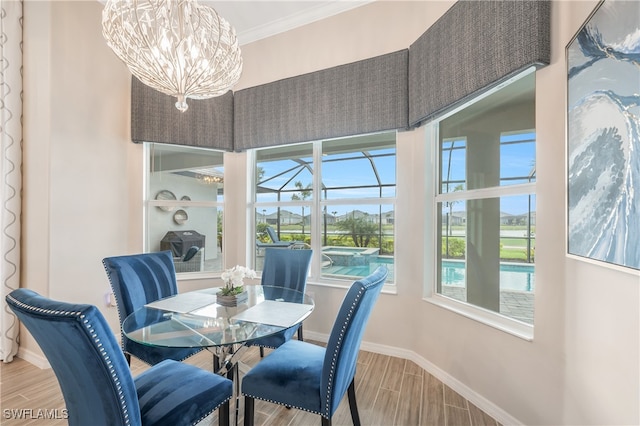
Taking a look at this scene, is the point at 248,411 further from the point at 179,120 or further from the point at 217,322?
the point at 179,120

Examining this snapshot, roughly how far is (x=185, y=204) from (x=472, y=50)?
3.15 metres

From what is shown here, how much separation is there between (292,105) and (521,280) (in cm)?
257

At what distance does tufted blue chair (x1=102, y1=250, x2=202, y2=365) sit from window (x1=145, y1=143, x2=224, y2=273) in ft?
3.69

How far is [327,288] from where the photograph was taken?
122 inches

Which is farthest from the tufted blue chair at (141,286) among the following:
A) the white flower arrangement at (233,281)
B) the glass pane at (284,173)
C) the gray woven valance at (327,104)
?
the gray woven valance at (327,104)

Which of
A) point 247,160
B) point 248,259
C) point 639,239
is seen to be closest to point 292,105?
point 247,160

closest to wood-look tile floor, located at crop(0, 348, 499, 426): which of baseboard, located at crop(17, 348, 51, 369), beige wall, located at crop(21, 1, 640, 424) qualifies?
baseboard, located at crop(17, 348, 51, 369)

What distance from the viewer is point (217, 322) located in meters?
1.60

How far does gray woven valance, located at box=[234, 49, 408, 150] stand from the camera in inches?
106

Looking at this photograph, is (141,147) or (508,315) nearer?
(508,315)

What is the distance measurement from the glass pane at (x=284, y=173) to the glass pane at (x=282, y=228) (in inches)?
5.8

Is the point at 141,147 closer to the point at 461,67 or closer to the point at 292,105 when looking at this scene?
the point at 292,105

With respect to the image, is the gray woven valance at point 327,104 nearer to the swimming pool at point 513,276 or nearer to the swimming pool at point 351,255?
the swimming pool at point 351,255

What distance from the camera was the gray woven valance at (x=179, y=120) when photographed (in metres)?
3.14
